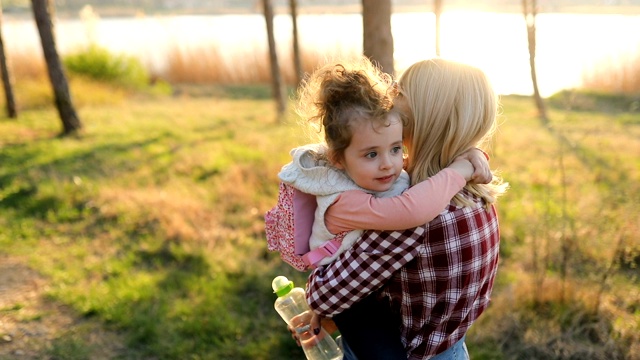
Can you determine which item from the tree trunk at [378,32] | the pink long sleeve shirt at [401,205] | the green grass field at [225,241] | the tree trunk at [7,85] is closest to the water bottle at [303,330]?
the pink long sleeve shirt at [401,205]

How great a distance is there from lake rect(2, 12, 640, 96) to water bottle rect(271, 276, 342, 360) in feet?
30.2

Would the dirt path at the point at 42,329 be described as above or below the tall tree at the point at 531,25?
below

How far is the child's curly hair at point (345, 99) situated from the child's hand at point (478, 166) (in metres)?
0.28

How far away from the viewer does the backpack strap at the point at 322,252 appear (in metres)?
1.81

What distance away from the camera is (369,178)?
1.72 meters

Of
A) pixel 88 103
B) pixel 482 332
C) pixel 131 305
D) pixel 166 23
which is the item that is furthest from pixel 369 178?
pixel 166 23

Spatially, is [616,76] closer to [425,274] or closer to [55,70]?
[55,70]

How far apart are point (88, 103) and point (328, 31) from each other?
8.57 meters

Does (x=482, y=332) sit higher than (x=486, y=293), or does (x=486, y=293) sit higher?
(x=486, y=293)

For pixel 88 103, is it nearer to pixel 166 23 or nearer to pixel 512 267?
pixel 166 23

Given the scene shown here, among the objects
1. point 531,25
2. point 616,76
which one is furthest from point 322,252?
point 616,76

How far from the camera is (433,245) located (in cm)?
167

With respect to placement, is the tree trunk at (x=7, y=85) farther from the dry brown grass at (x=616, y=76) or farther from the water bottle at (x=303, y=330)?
the dry brown grass at (x=616, y=76)

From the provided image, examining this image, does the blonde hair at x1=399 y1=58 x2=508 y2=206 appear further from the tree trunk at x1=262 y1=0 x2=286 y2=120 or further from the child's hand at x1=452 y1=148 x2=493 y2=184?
the tree trunk at x1=262 y1=0 x2=286 y2=120
